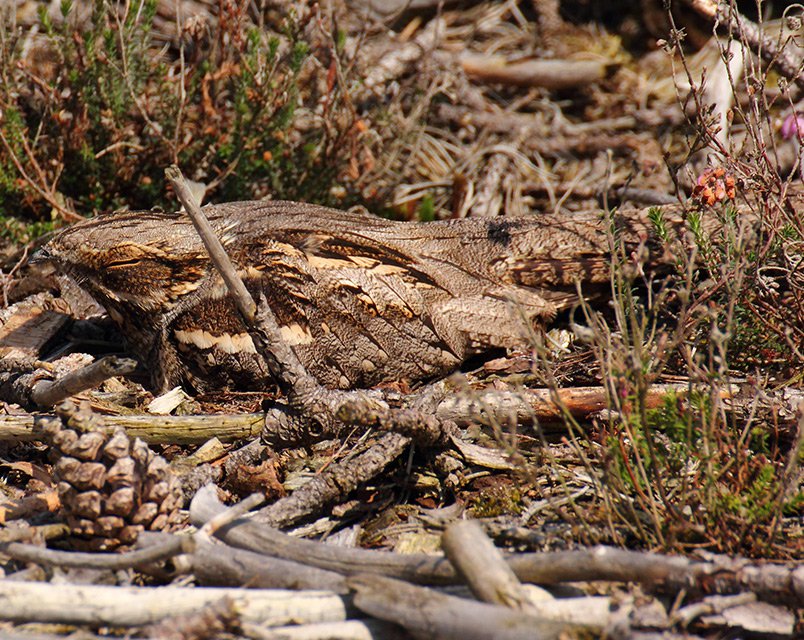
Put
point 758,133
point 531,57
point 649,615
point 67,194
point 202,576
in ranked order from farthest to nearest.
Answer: point 531,57
point 67,194
point 758,133
point 202,576
point 649,615

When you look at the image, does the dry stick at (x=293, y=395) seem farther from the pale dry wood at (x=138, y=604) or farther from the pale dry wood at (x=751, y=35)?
the pale dry wood at (x=751, y=35)

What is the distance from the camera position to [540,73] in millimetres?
6008

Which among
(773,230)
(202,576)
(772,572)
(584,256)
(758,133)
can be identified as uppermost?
(758,133)

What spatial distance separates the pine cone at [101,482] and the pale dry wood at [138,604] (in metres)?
0.32

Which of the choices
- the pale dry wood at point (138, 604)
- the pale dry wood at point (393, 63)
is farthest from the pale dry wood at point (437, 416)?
the pale dry wood at point (393, 63)

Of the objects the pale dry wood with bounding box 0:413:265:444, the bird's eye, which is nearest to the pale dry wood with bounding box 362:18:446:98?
the bird's eye

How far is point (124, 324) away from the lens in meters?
3.71

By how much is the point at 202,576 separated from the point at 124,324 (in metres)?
1.79

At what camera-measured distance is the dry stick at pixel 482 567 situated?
1.95m

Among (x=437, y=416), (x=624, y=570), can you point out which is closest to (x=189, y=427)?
(x=437, y=416)

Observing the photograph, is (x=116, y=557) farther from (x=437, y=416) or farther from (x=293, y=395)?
(x=437, y=416)

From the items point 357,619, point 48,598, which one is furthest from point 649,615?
point 48,598

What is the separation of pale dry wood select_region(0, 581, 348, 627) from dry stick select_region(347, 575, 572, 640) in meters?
0.12

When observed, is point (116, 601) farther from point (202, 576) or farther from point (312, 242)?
point (312, 242)
